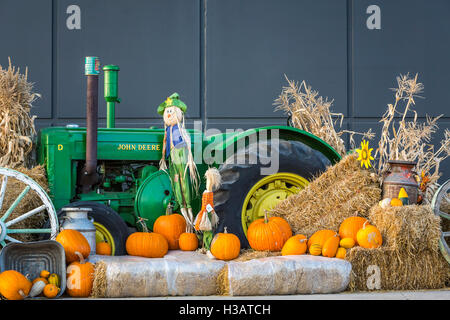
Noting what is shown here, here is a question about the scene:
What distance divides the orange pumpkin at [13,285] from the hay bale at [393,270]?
91.9 inches

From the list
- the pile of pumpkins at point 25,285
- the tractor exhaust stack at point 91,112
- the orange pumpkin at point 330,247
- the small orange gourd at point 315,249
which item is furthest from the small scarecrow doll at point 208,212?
the pile of pumpkins at point 25,285

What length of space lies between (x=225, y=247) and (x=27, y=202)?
64.8 inches

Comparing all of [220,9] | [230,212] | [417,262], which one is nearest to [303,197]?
[230,212]

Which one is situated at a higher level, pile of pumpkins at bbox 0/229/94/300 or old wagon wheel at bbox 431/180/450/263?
old wagon wheel at bbox 431/180/450/263

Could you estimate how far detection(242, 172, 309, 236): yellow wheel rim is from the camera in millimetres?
5723

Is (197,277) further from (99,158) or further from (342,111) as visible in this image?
(342,111)

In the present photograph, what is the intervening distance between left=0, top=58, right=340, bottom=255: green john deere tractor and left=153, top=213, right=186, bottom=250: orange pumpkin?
0.19 meters

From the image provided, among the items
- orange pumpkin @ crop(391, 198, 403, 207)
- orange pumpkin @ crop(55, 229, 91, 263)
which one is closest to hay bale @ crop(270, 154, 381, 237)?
orange pumpkin @ crop(391, 198, 403, 207)

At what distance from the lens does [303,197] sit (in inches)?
223

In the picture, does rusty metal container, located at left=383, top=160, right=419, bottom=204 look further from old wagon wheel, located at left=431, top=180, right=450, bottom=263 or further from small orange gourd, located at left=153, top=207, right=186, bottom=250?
small orange gourd, located at left=153, top=207, right=186, bottom=250

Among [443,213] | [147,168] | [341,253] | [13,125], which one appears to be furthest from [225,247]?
[13,125]

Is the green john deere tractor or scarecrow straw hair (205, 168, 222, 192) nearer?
scarecrow straw hair (205, 168, 222, 192)

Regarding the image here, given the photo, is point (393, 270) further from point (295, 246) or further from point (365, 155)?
point (365, 155)

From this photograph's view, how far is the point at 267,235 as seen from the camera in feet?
17.6
